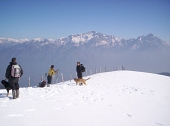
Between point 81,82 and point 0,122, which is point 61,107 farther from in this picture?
point 81,82

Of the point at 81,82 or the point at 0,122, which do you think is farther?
the point at 81,82

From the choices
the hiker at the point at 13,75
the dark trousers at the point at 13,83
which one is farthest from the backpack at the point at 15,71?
the dark trousers at the point at 13,83

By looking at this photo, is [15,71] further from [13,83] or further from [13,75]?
[13,83]

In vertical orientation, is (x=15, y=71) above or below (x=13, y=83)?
above

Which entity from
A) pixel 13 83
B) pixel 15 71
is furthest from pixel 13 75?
pixel 13 83

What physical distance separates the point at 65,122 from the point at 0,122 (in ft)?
7.46

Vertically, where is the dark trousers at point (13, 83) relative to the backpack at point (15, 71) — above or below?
below

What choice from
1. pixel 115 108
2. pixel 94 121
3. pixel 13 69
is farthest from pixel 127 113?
pixel 13 69

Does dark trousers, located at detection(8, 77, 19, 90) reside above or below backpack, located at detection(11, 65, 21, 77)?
below

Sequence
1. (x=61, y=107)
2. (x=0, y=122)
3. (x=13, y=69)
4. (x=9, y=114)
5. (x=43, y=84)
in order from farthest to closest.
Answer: (x=43, y=84) → (x=13, y=69) → (x=61, y=107) → (x=9, y=114) → (x=0, y=122)

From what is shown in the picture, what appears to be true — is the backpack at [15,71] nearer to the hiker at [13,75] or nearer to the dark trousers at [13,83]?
the hiker at [13,75]

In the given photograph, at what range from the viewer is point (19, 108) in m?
Result: 6.45

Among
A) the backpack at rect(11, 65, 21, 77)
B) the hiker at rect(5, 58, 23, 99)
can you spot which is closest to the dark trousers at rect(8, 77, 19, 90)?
the hiker at rect(5, 58, 23, 99)

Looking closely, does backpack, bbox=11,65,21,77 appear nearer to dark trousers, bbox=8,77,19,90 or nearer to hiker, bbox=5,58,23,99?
hiker, bbox=5,58,23,99
